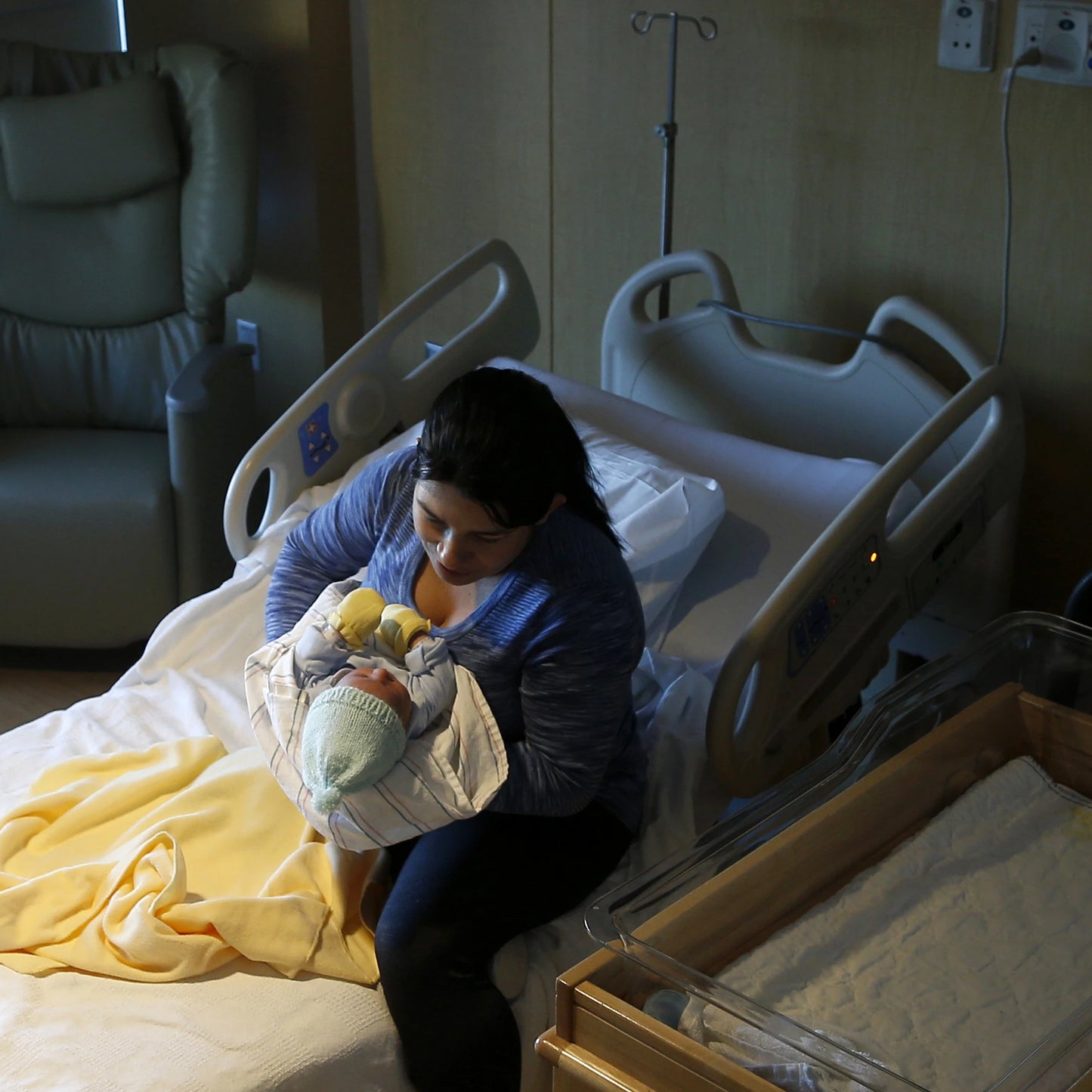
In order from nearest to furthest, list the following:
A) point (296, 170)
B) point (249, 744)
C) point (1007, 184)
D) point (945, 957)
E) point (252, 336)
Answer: point (945, 957), point (249, 744), point (1007, 184), point (296, 170), point (252, 336)

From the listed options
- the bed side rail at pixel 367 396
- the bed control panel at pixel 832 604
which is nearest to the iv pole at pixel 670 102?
the bed side rail at pixel 367 396

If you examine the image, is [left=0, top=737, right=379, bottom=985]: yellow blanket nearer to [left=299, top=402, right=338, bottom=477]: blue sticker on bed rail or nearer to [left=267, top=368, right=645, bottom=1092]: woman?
[left=267, top=368, right=645, bottom=1092]: woman

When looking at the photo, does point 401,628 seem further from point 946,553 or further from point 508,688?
point 946,553

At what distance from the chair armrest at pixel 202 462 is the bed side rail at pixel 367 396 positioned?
0.51 m

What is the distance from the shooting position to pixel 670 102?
262 cm

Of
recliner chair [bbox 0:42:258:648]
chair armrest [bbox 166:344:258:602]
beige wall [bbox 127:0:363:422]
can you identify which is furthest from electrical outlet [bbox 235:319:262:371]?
chair armrest [bbox 166:344:258:602]

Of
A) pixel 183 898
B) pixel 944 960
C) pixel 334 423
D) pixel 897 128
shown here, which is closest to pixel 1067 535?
pixel 897 128

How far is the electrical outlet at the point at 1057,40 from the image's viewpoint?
6.88 feet

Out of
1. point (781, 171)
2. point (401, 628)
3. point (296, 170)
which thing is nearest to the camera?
point (401, 628)

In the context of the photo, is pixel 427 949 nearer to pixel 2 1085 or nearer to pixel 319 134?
pixel 2 1085

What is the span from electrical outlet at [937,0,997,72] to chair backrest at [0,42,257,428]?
1.68 m

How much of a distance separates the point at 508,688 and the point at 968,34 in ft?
4.52

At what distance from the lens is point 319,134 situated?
3389 mm

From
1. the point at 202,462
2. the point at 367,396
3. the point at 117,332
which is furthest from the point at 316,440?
the point at 117,332
